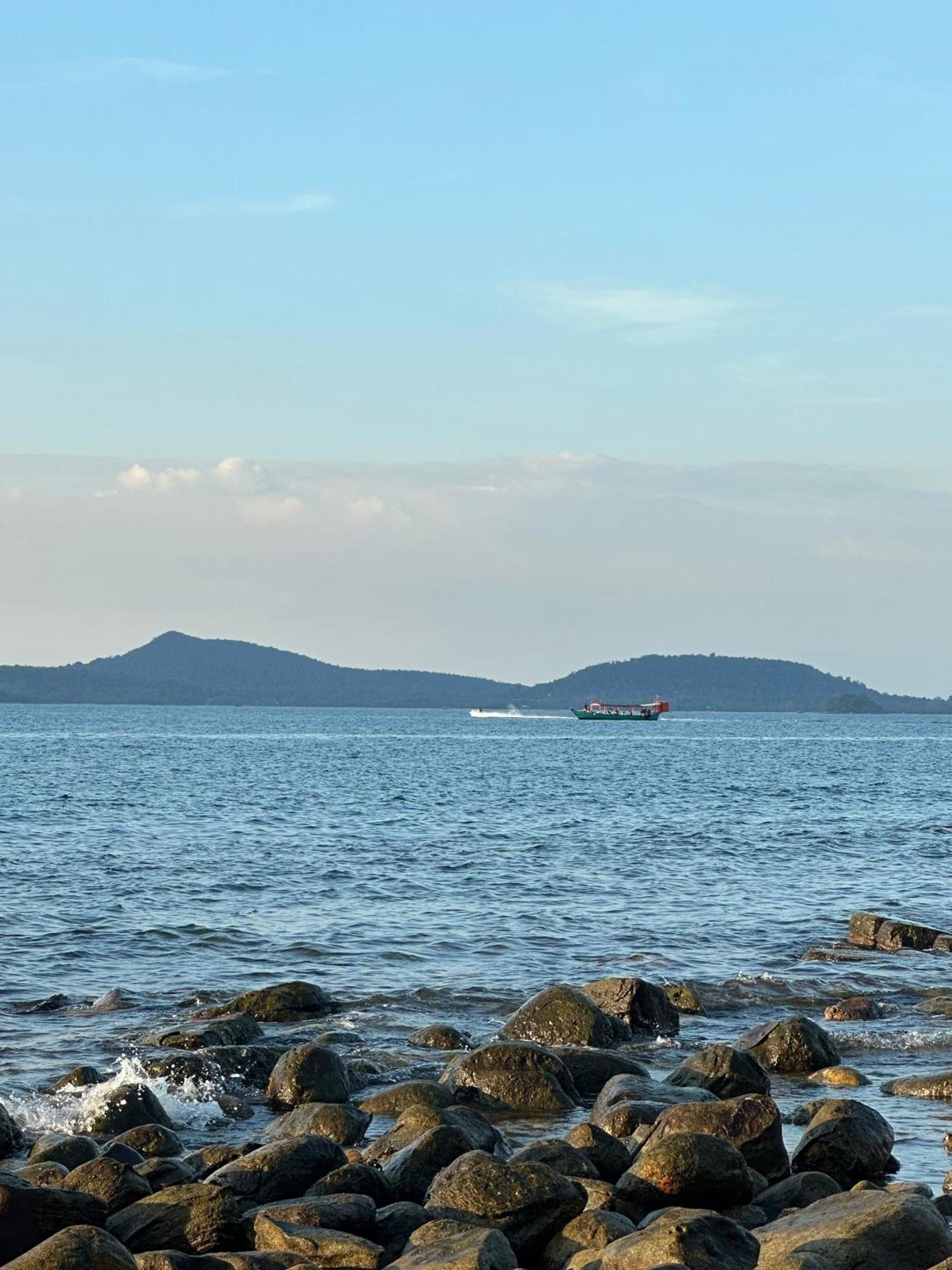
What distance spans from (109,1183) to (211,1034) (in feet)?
20.3

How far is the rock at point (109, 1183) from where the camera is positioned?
11.6m

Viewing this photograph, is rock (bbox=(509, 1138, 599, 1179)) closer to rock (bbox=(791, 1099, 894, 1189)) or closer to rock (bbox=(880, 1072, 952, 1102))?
rock (bbox=(791, 1099, 894, 1189))

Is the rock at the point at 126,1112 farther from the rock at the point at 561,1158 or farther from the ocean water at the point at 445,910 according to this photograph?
the rock at the point at 561,1158

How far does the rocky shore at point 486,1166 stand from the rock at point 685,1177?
16mm

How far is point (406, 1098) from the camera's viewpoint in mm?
15250

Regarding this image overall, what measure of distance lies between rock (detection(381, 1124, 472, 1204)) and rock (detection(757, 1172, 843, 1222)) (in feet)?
8.02

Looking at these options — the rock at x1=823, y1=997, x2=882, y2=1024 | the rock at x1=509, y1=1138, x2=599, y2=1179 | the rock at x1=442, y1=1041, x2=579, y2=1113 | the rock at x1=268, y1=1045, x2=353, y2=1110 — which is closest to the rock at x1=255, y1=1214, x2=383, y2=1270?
the rock at x1=509, y1=1138, x2=599, y2=1179

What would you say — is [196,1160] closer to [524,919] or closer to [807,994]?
[807,994]

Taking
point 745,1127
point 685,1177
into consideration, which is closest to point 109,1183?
point 685,1177

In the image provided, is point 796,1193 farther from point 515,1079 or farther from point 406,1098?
point 406,1098

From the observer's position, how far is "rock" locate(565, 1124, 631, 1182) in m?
12.6

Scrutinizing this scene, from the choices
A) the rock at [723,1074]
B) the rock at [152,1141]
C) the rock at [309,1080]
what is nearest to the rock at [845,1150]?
the rock at [723,1074]

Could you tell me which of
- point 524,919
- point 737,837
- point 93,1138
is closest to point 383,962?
point 524,919

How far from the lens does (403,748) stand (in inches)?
5310
